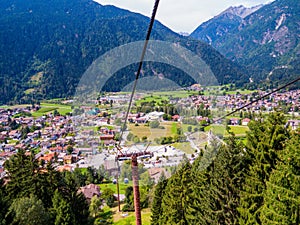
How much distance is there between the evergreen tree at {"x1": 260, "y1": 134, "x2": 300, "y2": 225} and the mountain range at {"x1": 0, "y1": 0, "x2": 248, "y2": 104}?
Answer: 5479 cm

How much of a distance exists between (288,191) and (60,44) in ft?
360

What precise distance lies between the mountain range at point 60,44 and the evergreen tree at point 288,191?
180ft

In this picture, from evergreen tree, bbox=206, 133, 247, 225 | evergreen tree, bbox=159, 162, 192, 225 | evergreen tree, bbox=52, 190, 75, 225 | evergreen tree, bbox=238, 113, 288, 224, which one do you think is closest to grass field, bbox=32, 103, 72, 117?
evergreen tree, bbox=52, 190, 75, 225

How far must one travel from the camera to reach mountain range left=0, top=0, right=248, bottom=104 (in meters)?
74.5

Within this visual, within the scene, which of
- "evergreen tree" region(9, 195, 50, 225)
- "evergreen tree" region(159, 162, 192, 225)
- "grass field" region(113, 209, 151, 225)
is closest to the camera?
"evergreen tree" region(159, 162, 192, 225)

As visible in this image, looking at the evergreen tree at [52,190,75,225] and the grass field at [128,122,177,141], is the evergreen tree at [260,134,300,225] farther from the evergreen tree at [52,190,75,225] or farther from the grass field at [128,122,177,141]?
the evergreen tree at [52,190,75,225]

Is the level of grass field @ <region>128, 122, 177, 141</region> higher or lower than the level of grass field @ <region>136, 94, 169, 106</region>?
lower

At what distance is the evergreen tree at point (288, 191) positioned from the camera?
5535 mm

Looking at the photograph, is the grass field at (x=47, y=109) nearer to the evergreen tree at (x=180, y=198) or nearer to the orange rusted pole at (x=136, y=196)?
the evergreen tree at (x=180, y=198)

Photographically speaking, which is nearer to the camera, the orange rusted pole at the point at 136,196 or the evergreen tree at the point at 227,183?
the orange rusted pole at the point at 136,196

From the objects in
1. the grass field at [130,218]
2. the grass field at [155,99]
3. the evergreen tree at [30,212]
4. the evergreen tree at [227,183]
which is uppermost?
the grass field at [155,99]

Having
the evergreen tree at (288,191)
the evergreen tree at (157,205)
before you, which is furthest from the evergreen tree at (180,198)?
the evergreen tree at (288,191)

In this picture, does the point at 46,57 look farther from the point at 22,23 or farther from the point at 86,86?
the point at 86,86

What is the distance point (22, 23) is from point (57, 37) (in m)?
Answer: 17.7
